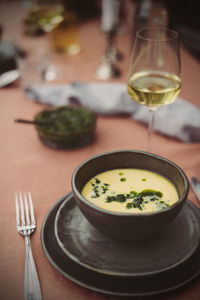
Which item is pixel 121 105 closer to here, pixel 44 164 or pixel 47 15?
pixel 44 164

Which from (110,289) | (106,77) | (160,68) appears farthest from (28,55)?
(110,289)

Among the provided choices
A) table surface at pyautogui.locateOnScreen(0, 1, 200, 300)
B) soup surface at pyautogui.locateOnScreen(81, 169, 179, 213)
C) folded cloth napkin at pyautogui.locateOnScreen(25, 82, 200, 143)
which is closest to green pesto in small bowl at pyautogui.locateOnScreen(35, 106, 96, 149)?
table surface at pyautogui.locateOnScreen(0, 1, 200, 300)

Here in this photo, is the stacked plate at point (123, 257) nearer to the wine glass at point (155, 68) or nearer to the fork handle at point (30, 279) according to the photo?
the fork handle at point (30, 279)

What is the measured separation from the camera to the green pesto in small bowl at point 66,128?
0.96 m

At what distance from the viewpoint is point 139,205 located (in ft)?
2.08

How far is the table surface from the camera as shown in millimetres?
583

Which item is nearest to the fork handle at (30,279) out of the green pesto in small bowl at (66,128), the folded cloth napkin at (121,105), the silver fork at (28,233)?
the silver fork at (28,233)

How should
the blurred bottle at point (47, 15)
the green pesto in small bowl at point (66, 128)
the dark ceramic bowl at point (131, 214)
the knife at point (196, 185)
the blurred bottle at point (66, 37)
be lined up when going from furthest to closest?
the blurred bottle at point (66, 37) → the blurred bottle at point (47, 15) → the green pesto in small bowl at point (66, 128) → the knife at point (196, 185) → the dark ceramic bowl at point (131, 214)

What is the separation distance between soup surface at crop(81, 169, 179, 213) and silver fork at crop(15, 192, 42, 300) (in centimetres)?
14

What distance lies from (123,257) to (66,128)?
0.49m

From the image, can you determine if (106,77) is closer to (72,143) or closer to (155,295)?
(72,143)

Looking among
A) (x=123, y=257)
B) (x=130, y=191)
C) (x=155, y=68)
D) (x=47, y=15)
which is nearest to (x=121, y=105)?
(x=155, y=68)

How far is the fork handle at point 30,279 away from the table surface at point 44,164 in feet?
0.05

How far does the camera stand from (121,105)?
1.16 m
